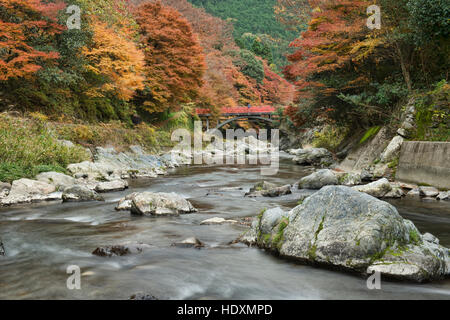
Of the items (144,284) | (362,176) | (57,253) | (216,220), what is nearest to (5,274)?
(57,253)

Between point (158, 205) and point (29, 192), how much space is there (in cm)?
336

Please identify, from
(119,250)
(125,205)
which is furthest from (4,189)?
(119,250)

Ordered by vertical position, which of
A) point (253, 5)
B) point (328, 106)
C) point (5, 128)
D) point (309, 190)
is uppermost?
point (253, 5)

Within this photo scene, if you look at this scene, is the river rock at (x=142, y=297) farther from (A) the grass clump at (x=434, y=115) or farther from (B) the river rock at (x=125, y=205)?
(A) the grass clump at (x=434, y=115)

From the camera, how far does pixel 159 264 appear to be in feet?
12.5

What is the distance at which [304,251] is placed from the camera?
3775 millimetres

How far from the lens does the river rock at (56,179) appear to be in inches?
329

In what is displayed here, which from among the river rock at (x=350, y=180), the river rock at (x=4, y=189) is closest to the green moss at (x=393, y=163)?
the river rock at (x=350, y=180)

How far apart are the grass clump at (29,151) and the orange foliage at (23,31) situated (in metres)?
1.75

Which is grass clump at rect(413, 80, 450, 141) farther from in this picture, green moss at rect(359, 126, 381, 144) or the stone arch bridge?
the stone arch bridge

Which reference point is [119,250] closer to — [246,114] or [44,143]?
[44,143]

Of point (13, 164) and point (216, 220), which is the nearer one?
point (216, 220)

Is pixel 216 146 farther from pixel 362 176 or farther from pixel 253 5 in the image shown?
pixel 253 5

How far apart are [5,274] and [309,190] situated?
7.25 metres
